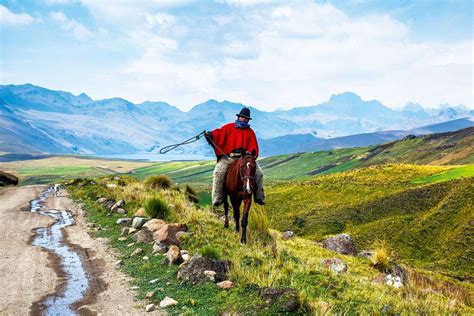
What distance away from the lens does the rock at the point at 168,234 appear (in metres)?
14.2

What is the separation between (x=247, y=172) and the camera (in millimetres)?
14344

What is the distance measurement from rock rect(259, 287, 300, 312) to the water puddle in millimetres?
4208

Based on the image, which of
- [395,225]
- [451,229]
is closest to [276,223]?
[395,225]

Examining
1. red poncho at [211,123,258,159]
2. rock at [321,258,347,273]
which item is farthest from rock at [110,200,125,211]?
rock at [321,258,347,273]

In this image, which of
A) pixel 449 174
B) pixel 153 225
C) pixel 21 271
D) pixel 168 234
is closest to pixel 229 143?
pixel 168 234

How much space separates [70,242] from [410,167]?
61.5 metres

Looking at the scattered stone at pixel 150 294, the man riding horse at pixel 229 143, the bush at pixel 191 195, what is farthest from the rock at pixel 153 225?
the bush at pixel 191 195

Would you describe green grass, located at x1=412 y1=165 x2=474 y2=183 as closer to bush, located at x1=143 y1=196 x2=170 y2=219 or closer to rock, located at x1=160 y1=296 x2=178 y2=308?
bush, located at x1=143 y1=196 x2=170 y2=219

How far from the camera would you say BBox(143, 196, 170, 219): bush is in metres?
18.5

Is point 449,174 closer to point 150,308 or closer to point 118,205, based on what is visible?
point 118,205

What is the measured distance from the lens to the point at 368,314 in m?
8.11

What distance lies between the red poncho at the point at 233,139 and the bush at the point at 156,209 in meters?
4.32

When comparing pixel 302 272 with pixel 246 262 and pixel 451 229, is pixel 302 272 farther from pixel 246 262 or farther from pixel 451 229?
pixel 451 229

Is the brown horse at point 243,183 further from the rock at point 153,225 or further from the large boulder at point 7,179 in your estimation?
the large boulder at point 7,179
